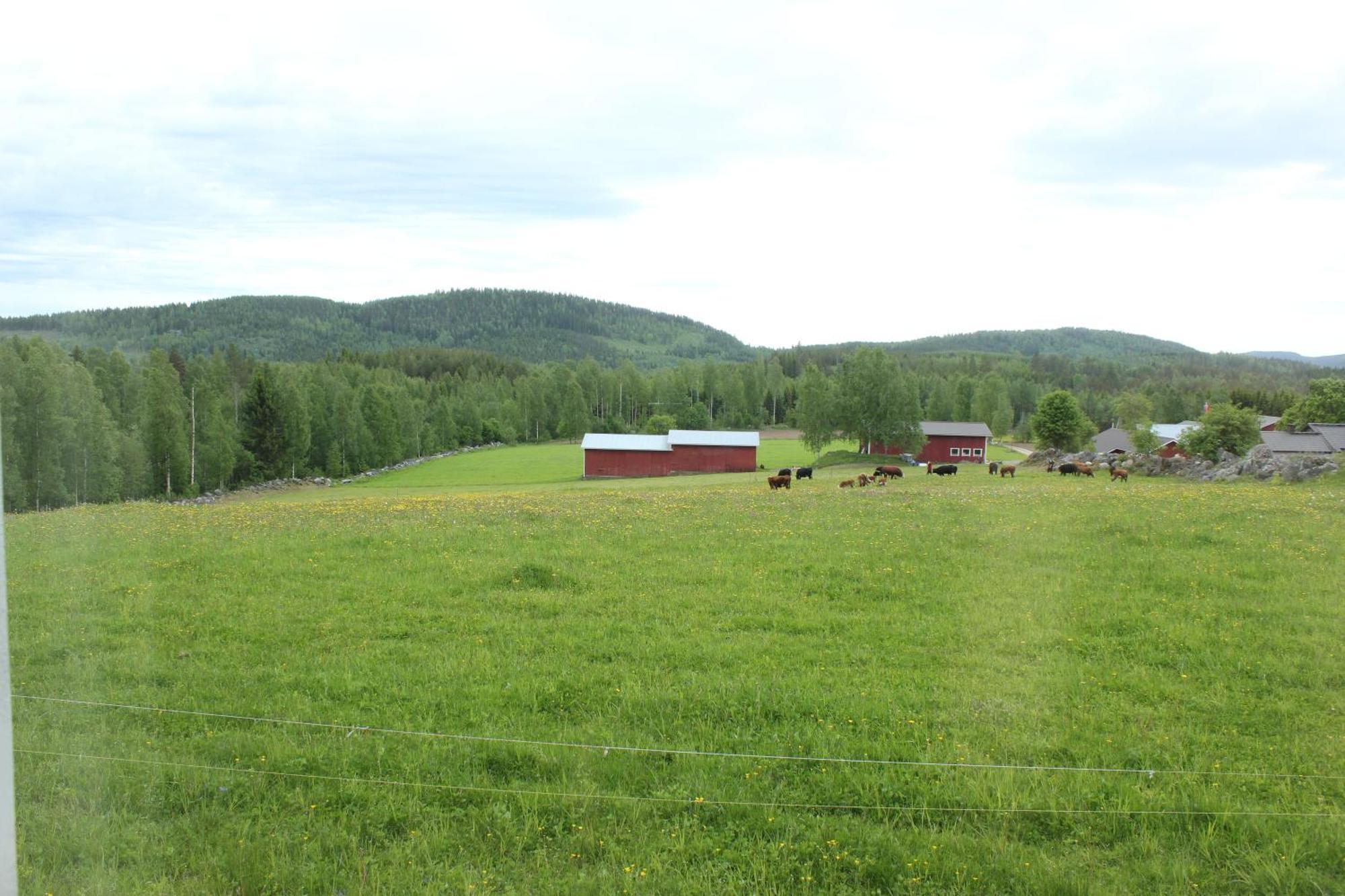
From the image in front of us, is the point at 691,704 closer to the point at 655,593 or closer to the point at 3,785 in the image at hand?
the point at 655,593

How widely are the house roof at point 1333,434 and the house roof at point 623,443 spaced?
4754cm

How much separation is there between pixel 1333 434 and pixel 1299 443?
5966 mm

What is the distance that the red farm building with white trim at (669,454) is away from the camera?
67.1 meters

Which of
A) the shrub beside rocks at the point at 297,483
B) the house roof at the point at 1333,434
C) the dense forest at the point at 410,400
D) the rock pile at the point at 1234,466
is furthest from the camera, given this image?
the shrub beside rocks at the point at 297,483

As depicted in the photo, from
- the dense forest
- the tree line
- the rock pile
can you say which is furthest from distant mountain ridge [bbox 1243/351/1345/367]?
the rock pile

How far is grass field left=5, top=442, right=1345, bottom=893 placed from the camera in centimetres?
486

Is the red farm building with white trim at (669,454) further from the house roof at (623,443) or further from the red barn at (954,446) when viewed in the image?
the red barn at (954,446)

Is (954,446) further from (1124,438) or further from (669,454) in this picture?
(669,454)

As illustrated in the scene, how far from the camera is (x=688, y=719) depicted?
6727 mm

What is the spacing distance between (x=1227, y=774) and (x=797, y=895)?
10.5ft

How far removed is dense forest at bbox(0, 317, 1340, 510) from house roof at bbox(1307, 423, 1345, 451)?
4.64 ft

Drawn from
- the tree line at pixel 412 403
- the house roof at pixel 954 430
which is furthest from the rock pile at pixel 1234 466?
the house roof at pixel 954 430

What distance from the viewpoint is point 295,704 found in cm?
687

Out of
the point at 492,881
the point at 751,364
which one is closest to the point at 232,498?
the point at 492,881
